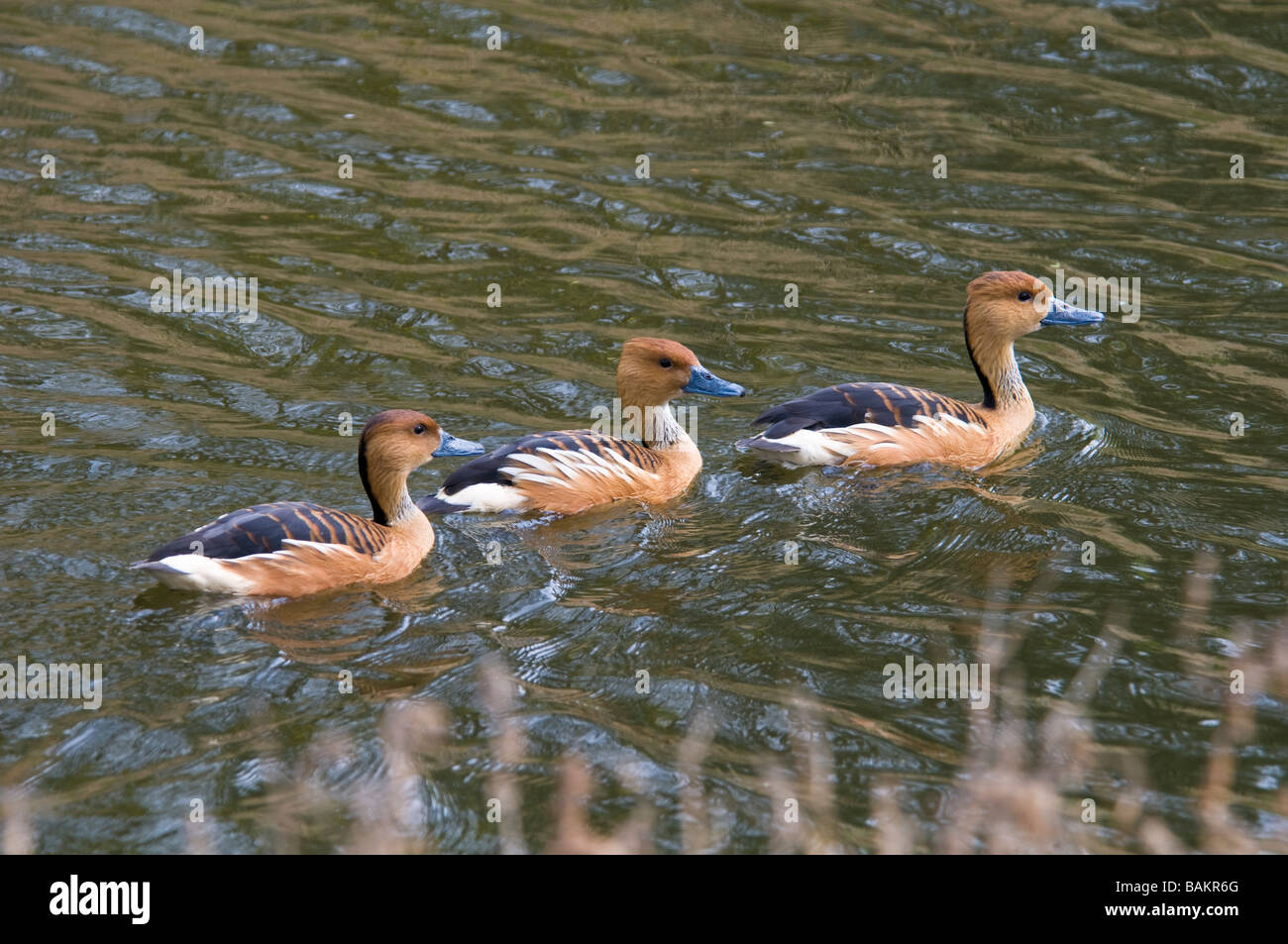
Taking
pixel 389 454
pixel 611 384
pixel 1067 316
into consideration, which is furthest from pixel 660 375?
pixel 1067 316

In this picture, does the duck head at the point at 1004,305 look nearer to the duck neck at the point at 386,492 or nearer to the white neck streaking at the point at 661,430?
the white neck streaking at the point at 661,430

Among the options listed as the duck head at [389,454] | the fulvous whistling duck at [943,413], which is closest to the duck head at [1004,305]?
the fulvous whistling duck at [943,413]

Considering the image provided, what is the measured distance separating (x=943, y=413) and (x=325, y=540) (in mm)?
4119

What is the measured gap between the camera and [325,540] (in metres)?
7.71

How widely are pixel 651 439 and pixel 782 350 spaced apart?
195cm

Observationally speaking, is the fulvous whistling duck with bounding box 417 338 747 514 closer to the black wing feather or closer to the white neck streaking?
the white neck streaking

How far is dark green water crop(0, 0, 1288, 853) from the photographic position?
20.9ft

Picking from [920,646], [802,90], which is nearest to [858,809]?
[920,646]

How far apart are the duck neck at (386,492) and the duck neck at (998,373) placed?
13.6 feet

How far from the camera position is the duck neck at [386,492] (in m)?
8.24

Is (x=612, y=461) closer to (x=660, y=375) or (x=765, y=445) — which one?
(x=660, y=375)

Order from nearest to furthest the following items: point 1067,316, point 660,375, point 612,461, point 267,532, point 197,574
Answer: point 197,574
point 267,532
point 612,461
point 660,375
point 1067,316

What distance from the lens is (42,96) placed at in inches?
580

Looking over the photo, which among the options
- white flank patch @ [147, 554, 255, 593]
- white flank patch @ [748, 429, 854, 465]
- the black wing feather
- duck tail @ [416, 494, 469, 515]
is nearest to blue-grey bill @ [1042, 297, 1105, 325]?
white flank patch @ [748, 429, 854, 465]
